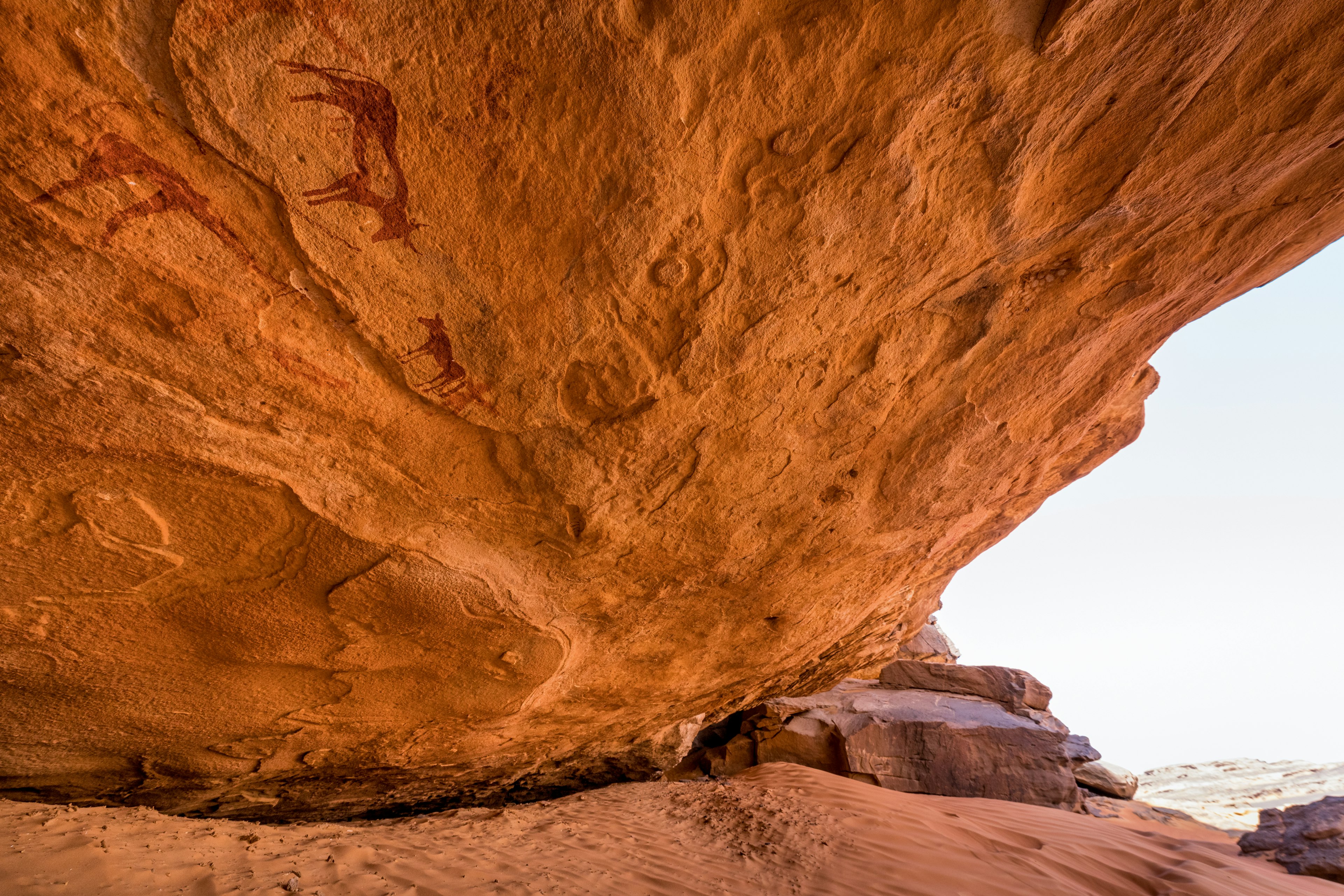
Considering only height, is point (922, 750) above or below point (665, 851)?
above

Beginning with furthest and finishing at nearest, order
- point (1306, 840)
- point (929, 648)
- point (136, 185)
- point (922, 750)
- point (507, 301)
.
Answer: point (929, 648) → point (922, 750) → point (1306, 840) → point (507, 301) → point (136, 185)

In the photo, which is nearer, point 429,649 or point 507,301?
point 507,301

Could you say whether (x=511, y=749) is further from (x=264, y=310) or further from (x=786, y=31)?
(x=786, y=31)

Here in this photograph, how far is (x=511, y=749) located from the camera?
182 inches

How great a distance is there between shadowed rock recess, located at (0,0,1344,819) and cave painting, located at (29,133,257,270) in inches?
0.4

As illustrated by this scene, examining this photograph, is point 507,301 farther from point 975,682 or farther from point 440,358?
point 975,682

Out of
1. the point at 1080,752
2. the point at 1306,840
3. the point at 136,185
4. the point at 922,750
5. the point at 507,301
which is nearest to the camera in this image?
the point at 136,185

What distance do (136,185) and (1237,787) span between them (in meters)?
18.8

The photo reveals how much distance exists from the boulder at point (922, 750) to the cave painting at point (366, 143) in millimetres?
7186

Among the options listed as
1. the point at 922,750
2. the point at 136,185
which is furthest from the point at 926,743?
the point at 136,185

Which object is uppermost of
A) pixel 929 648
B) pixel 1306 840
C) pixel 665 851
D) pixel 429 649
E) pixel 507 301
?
pixel 929 648

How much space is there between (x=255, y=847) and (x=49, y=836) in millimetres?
777

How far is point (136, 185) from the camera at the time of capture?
1704 millimetres

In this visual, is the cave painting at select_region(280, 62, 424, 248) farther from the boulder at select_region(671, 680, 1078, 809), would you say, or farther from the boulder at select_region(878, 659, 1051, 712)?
the boulder at select_region(878, 659, 1051, 712)
